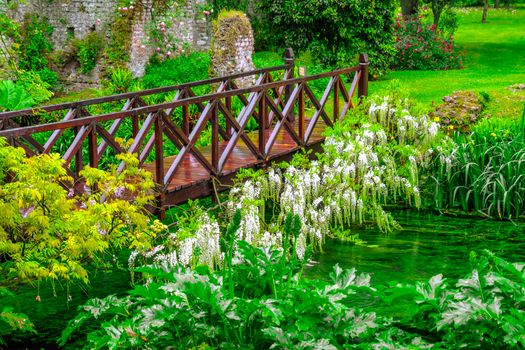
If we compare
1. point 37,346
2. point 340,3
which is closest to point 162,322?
point 37,346

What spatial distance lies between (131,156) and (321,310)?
121 inches

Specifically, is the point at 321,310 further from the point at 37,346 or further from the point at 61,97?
the point at 61,97

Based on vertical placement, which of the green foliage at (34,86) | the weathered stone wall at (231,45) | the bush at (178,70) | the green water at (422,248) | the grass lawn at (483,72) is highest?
the weathered stone wall at (231,45)

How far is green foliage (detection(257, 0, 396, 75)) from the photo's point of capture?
80.7ft

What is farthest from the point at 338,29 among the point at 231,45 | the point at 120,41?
the point at 120,41

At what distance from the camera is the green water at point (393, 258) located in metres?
9.88

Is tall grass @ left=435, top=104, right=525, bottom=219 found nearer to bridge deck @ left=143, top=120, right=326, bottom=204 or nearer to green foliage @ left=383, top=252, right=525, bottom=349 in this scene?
bridge deck @ left=143, top=120, right=326, bottom=204

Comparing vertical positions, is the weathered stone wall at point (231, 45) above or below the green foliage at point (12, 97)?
above

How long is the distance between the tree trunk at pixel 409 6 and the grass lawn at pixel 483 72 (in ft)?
6.64

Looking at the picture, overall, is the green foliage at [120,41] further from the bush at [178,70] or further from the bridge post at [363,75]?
the bridge post at [363,75]

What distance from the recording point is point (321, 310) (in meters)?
7.27

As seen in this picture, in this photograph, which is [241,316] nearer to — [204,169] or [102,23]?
[204,169]

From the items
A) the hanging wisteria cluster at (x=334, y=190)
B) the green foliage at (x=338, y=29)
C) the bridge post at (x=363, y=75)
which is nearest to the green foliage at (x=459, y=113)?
the bridge post at (x=363, y=75)

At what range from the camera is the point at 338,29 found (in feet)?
81.5
